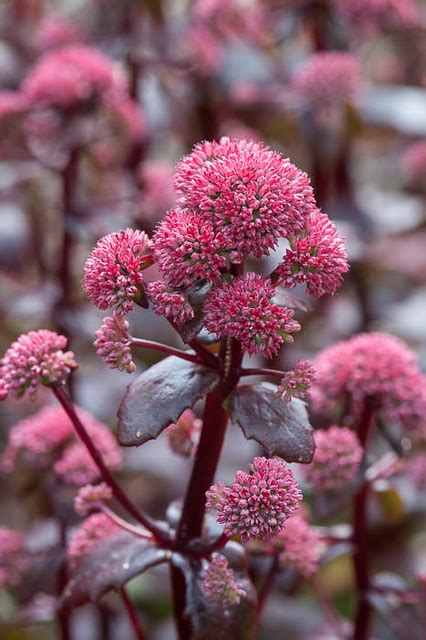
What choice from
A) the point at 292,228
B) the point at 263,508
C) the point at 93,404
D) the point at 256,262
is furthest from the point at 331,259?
the point at 93,404

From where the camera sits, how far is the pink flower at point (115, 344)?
525 millimetres

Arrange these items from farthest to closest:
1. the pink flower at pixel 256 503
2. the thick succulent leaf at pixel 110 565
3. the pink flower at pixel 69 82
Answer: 1. the pink flower at pixel 69 82
2. the thick succulent leaf at pixel 110 565
3. the pink flower at pixel 256 503

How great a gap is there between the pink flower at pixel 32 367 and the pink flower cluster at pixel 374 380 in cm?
21

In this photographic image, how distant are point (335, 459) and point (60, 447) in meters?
0.23

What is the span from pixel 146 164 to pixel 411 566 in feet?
2.23

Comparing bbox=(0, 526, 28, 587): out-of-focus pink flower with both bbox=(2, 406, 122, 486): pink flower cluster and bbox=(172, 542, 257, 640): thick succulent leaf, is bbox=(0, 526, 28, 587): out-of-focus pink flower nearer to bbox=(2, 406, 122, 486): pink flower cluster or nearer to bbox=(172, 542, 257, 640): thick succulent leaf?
bbox=(2, 406, 122, 486): pink flower cluster

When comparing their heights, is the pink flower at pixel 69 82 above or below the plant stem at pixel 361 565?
above

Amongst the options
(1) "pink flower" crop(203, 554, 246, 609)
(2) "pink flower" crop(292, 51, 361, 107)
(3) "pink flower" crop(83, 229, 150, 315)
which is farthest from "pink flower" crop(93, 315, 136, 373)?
(2) "pink flower" crop(292, 51, 361, 107)

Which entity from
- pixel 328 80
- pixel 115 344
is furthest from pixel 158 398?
pixel 328 80

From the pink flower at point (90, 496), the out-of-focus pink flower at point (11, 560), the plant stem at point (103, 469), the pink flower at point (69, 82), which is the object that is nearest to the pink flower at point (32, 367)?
the plant stem at point (103, 469)

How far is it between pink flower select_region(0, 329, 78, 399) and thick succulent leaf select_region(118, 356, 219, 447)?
4 centimetres

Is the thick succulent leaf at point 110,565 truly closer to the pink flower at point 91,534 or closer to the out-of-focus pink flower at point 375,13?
the pink flower at point 91,534

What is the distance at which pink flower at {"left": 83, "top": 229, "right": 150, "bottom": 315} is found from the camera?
514mm

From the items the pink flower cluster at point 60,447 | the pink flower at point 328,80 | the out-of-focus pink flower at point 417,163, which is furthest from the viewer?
the out-of-focus pink flower at point 417,163
